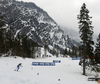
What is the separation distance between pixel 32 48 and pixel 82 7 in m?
48.6

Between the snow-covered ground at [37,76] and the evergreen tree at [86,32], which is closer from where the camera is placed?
the snow-covered ground at [37,76]

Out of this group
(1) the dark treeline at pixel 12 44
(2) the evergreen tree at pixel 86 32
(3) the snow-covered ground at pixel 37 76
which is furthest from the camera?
(1) the dark treeline at pixel 12 44

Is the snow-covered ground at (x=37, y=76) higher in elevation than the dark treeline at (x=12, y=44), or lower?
lower

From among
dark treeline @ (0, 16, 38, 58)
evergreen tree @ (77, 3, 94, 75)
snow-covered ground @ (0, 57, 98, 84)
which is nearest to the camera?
snow-covered ground @ (0, 57, 98, 84)

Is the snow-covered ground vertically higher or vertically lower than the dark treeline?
lower

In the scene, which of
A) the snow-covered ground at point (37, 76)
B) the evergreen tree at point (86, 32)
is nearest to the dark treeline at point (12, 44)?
the snow-covered ground at point (37, 76)

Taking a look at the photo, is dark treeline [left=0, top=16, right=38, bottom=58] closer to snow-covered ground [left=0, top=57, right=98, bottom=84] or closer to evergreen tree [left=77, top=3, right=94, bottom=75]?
snow-covered ground [left=0, top=57, right=98, bottom=84]

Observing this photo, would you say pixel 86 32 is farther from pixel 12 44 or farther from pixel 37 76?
pixel 12 44

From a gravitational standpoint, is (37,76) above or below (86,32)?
below

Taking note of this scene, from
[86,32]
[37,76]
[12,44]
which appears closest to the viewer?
[37,76]

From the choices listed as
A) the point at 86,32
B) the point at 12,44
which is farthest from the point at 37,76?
the point at 12,44

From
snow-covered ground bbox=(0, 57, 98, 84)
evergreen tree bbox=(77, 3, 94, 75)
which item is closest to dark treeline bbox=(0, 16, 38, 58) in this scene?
snow-covered ground bbox=(0, 57, 98, 84)

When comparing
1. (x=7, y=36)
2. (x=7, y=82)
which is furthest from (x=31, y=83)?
(x=7, y=36)

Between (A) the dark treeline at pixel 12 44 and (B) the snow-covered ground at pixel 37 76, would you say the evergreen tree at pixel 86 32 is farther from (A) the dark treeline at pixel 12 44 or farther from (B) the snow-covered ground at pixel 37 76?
(A) the dark treeline at pixel 12 44
